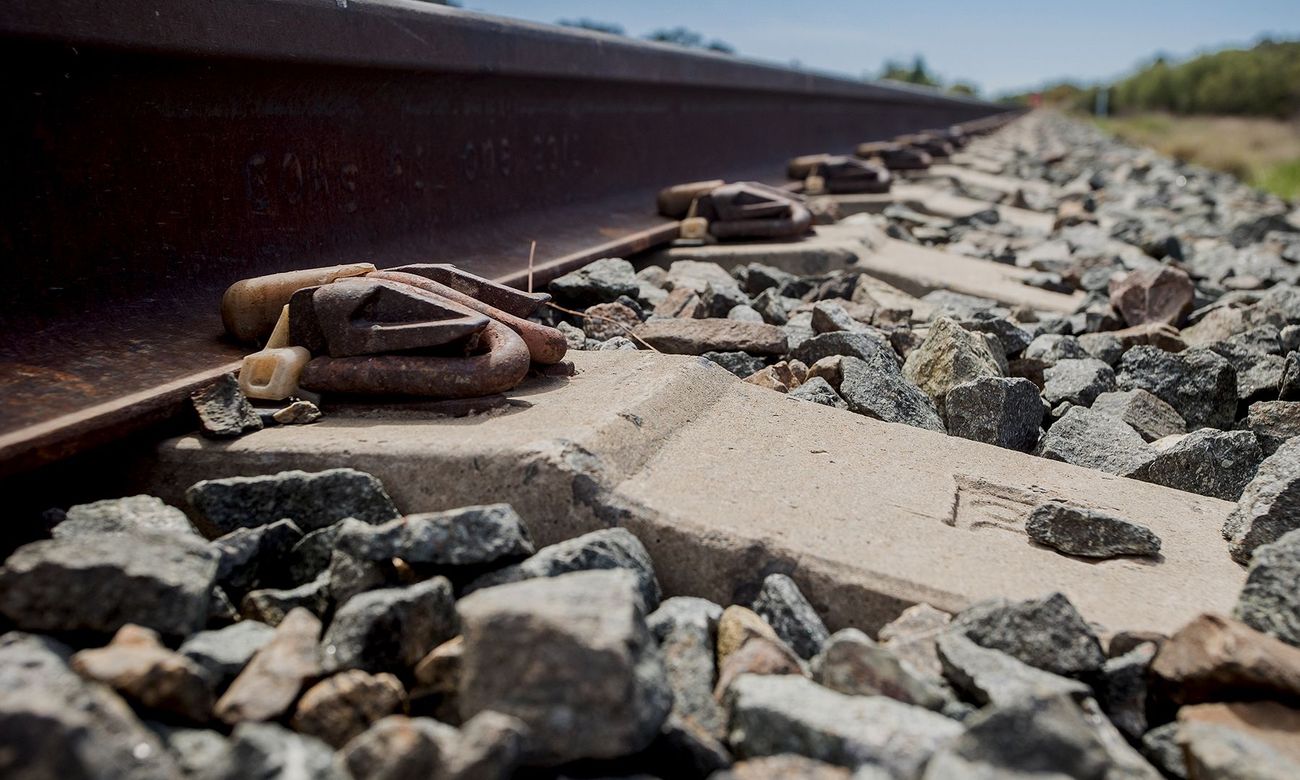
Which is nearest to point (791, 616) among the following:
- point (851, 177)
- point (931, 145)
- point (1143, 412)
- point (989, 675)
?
point (989, 675)

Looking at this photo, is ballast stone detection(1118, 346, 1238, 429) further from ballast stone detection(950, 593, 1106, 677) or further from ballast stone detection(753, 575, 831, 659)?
ballast stone detection(753, 575, 831, 659)

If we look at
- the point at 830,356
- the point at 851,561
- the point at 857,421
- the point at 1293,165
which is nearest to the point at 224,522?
the point at 851,561

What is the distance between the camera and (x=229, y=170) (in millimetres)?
2516

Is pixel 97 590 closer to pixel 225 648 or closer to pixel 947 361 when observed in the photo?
pixel 225 648

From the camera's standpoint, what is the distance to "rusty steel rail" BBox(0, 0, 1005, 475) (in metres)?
1.99

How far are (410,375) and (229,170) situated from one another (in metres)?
0.93

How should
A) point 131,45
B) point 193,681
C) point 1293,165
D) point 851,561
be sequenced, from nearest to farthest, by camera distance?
1. point 193,681
2. point 851,561
3. point 131,45
4. point 1293,165

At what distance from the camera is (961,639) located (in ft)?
4.74

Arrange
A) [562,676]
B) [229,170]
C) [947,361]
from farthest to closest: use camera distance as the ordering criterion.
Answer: [947,361]
[229,170]
[562,676]

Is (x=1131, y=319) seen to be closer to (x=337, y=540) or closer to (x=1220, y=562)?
(x=1220, y=562)

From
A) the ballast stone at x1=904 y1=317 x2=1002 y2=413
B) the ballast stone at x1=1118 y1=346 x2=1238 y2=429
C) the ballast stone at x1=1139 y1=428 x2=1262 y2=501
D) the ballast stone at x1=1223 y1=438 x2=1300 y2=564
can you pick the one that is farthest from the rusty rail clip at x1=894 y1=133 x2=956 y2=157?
the ballast stone at x1=1223 y1=438 x2=1300 y2=564

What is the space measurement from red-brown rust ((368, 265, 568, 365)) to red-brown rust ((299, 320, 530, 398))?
184 millimetres

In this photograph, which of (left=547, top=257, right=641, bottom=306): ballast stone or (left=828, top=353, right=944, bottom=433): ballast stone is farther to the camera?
(left=547, top=257, right=641, bottom=306): ballast stone

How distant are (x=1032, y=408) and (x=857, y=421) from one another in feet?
2.08
